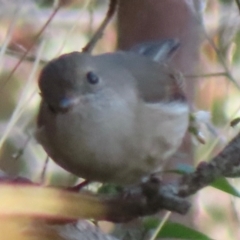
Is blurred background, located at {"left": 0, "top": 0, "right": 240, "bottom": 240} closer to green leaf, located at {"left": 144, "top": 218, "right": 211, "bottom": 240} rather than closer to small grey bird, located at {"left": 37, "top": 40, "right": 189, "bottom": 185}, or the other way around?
small grey bird, located at {"left": 37, "top": 40, "right": 189, "bottom": 185}

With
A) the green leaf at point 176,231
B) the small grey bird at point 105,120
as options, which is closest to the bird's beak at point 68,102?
the small grey bird at point 105,120

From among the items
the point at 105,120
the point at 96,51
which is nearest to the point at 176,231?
the point at 105,120

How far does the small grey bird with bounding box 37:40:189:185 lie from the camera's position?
3.41ft

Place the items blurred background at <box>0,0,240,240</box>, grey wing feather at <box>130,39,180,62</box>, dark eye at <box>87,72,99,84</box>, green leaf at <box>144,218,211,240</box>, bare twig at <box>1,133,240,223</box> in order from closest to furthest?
bare twig at <box>1,133,240,223</box> < green leaf at <box>144,218,211,240</box> < dark eye at <box>87,72,99,84</box> < grey wing feather at <box>130,39,180,62</box> < blurred background at <box>0,0,240,240</box>

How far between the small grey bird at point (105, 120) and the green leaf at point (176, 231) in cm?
14

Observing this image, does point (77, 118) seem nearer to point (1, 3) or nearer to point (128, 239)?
point (128, 239)

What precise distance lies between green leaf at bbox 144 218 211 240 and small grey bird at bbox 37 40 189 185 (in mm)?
139

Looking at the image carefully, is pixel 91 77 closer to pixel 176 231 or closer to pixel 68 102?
pixel 68 102

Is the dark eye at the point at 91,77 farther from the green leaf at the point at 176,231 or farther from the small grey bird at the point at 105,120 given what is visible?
the green leaf at the point at 176,231

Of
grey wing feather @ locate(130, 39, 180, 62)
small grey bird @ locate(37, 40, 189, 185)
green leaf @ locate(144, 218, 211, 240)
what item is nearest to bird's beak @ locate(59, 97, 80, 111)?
small grey bird @ locate(37, 40, 189, 185)

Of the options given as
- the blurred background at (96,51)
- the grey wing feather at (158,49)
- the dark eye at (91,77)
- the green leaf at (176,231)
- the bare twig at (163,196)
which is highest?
the bare twig at (163,196)

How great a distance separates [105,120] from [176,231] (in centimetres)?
24

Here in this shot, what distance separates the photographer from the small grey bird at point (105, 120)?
1040 millimetres

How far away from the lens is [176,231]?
0.98 metres
